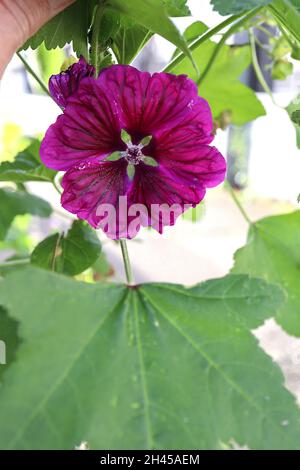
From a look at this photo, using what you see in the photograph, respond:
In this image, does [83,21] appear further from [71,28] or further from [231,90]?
[231,90]

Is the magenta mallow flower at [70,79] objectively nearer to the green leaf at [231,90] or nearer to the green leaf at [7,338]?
the green leaf at [7,338]

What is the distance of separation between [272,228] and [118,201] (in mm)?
271

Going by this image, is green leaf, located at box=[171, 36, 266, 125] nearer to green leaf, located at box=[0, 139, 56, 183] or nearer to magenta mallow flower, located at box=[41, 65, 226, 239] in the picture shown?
green leaf, located at box=[0, 139, 56, 183]

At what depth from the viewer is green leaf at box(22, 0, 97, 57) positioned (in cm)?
37

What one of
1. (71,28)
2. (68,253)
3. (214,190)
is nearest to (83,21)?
(71,28)

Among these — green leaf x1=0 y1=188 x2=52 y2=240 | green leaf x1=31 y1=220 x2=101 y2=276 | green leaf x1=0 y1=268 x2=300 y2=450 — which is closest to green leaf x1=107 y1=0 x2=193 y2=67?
green leaf x1=0 y1=268 x2=300 y2=450

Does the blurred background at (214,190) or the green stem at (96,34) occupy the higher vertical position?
the blurred background at (214,190)

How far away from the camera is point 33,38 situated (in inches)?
15.6

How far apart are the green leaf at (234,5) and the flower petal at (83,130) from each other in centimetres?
8

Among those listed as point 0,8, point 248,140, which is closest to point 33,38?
point 0,8

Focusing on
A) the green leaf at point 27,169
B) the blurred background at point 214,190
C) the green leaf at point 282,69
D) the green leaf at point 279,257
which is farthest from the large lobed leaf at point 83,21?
the blurred background at point 214,190

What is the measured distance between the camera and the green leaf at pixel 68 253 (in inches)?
20.7

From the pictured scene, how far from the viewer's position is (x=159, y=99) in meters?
0.33
